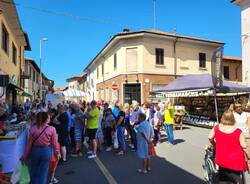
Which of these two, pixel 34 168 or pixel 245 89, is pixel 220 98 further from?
pixel 34 168

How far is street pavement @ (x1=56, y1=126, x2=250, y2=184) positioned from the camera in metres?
5.98

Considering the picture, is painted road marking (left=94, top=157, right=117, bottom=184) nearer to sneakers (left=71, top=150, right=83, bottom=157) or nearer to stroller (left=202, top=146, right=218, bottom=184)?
sneakers (left=71, top=150, right=83, bottom=157)

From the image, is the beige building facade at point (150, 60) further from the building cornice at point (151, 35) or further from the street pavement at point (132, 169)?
the street pavement at point (132, 169)

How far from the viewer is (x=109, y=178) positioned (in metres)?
6.15

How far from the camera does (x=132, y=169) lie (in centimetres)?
687

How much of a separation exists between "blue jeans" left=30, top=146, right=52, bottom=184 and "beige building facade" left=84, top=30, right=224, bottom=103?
17568 mm

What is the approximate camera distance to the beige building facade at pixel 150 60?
74.9ft

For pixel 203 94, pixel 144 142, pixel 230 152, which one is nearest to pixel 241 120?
pixel 144 142

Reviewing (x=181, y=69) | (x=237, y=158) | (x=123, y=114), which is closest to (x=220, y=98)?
(x=181, y=69)

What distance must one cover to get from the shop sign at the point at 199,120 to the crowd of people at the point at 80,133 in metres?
5.80

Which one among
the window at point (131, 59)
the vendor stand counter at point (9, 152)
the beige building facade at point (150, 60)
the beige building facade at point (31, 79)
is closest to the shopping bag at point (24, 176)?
the vendor stand counter at point (9, 152)

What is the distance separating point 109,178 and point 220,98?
14.1m

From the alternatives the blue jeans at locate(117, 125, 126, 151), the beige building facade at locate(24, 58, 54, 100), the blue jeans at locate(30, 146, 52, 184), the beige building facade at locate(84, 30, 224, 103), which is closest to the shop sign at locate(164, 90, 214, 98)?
the beige building facade at locate(84, 30, 224, 103)

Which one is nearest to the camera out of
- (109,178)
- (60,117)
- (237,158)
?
(237,158)
